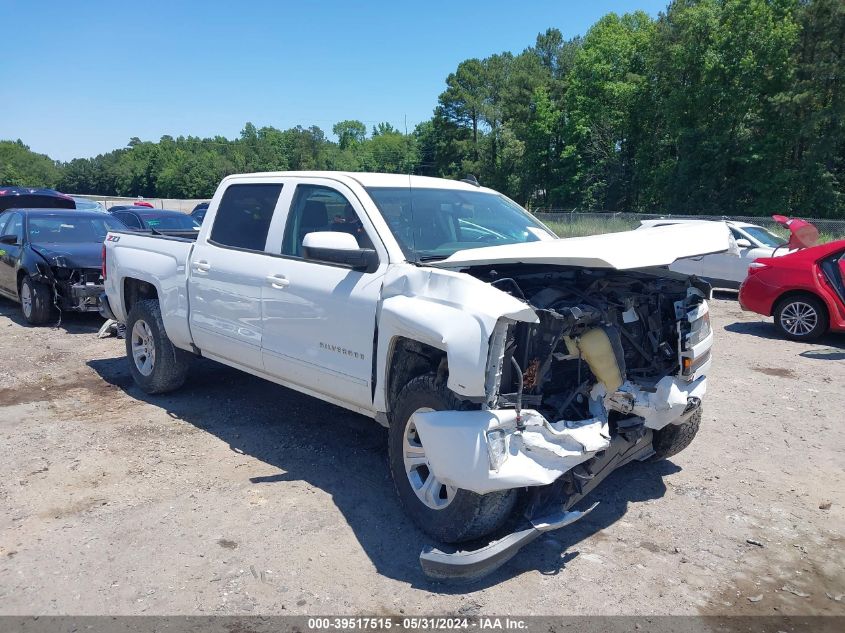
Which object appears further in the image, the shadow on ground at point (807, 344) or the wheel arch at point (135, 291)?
the shadow on ground at point (807, 344)

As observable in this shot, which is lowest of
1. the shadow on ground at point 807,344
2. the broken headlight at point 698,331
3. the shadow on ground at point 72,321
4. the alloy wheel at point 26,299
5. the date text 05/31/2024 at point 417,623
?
the shadow on ground at point 72,321

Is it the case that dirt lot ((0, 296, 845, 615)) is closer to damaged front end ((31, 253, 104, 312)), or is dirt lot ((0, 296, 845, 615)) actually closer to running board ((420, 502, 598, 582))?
running board ((420, 502, 598, 582))

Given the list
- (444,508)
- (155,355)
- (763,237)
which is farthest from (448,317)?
(763,237)

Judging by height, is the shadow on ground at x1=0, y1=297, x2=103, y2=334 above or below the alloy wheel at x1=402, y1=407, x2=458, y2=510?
below

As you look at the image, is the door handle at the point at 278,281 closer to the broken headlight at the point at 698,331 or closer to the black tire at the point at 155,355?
the black tire at the point at 155,355

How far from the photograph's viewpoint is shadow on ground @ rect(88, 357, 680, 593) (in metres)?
3.78

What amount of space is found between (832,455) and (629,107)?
167 ft

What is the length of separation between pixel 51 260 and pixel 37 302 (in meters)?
0.75

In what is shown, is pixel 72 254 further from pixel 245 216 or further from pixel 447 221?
pixel 447 221

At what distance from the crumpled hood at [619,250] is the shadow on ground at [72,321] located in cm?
794

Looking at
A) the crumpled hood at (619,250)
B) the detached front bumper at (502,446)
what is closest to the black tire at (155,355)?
the crumpled hood at (619,250)

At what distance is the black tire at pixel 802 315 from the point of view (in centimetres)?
931

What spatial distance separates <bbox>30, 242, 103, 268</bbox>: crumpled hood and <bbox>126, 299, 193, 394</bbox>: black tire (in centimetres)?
352

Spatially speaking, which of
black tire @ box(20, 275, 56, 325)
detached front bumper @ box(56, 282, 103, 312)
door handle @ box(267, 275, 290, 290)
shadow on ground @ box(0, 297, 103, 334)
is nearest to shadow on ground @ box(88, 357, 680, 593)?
door handle @ box(267, 275, 290, 290)
